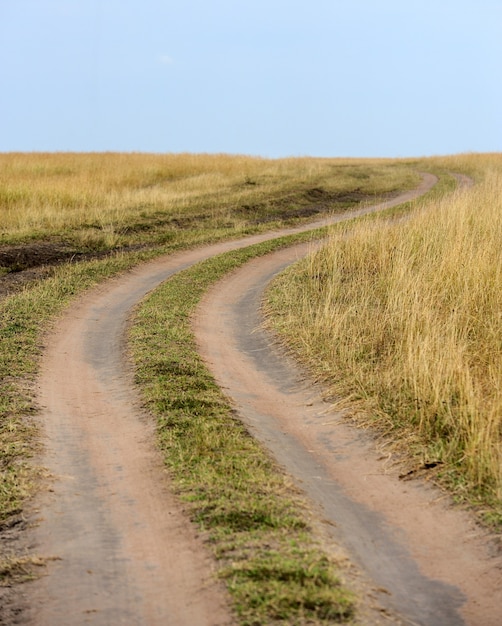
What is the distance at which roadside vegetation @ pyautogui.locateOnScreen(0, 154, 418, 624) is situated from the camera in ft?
14.7

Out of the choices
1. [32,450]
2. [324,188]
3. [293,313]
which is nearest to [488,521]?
[32,450]

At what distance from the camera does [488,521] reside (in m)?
5.20

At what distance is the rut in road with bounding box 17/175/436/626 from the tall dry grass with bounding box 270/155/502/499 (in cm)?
195

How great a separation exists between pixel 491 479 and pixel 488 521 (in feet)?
1.50

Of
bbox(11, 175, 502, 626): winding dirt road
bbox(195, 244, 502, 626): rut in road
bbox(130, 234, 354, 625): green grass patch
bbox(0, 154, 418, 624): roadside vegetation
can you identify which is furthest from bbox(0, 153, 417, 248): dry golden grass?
bbox(11, 175, 502, 626): winding dirt road

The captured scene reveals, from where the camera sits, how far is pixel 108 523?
5.12 meters

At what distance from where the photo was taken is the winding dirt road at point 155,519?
4250mm

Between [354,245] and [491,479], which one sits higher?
[354,245]

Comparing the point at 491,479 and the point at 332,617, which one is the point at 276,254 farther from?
the point at 332,617

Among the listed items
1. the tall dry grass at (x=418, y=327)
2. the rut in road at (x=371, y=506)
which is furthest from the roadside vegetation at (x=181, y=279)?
the tall dry grass at (x=418, y=327)

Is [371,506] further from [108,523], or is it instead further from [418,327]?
[418,327]

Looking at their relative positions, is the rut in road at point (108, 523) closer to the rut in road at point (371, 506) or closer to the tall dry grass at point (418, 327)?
the rut in road at point (371, 506)

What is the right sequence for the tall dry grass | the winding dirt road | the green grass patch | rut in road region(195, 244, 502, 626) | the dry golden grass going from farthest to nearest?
the dry golden grass → the tall dry grass → rut in road region(195, 244, 502, 626) → the winding dirt road → the green grass patch

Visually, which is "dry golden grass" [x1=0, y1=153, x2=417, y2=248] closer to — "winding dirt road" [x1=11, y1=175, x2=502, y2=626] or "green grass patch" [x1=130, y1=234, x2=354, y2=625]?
"green grass patch" [x1=130, y1=234, x2=354, y2=625]
